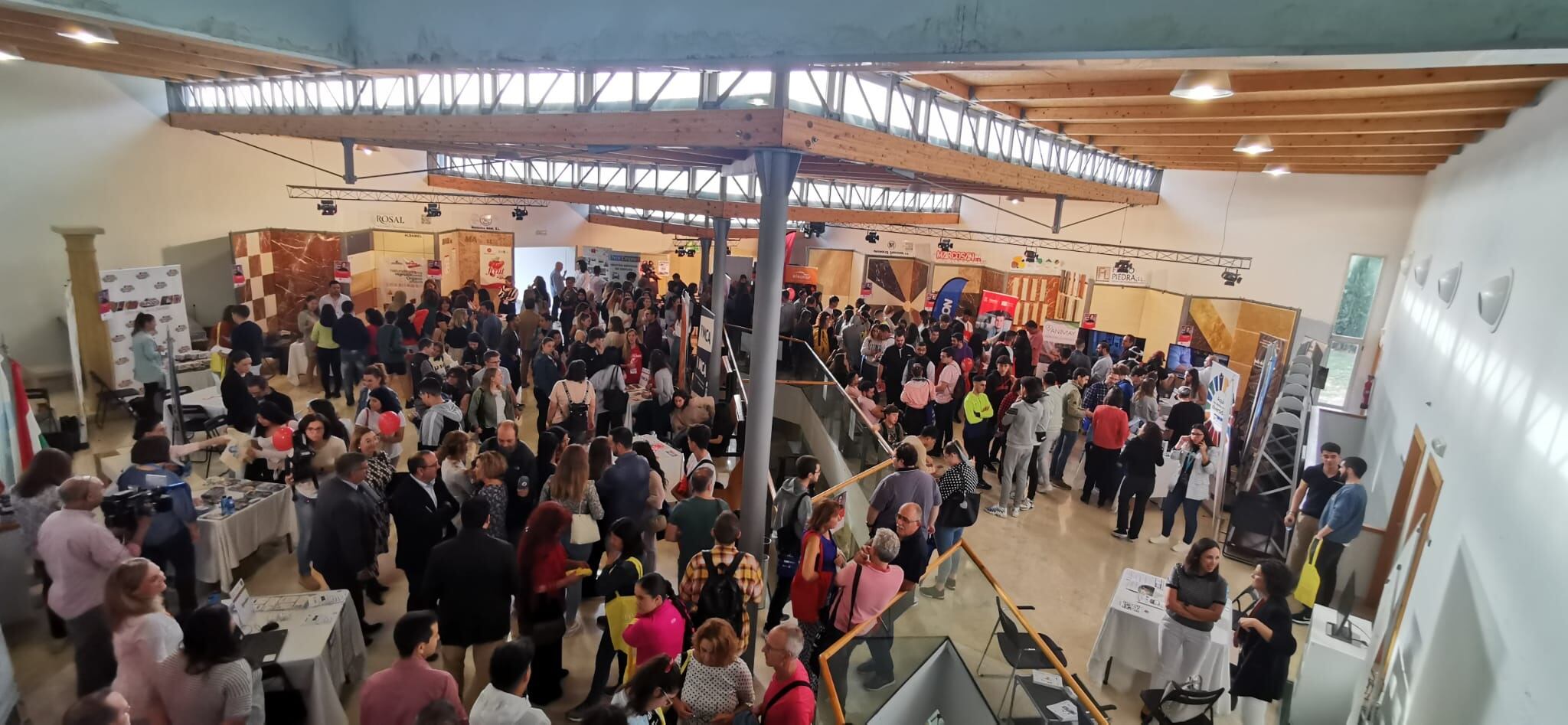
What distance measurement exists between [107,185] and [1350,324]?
17.9 meters

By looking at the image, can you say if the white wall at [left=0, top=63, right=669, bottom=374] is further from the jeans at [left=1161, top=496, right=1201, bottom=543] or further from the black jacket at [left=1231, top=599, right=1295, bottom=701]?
the jeans at [left=1161, top=496, right=1201, bottom=543]

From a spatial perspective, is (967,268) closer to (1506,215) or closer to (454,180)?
(454,180)

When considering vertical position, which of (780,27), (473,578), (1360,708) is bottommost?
(1360,708)

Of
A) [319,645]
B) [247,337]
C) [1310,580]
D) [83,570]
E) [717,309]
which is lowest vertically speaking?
[1310,580]

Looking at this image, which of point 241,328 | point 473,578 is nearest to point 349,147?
point 241,328

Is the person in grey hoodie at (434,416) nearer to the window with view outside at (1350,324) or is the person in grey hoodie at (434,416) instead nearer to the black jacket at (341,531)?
the black jacket at (341,531)

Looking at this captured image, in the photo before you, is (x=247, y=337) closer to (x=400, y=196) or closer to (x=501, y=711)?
(x=400, y=196)

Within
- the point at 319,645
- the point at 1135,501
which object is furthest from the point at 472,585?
the point at 1135,501

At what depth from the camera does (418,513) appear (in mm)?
4309

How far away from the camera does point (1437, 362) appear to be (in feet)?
18.6

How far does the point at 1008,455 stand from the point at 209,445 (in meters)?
7.17

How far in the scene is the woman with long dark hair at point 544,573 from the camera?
387 centimetres

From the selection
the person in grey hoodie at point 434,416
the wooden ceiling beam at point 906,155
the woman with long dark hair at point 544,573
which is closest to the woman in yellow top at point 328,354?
the person in grey hoodie at point 434,416

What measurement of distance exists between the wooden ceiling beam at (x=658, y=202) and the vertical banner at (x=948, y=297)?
192 centimetres
